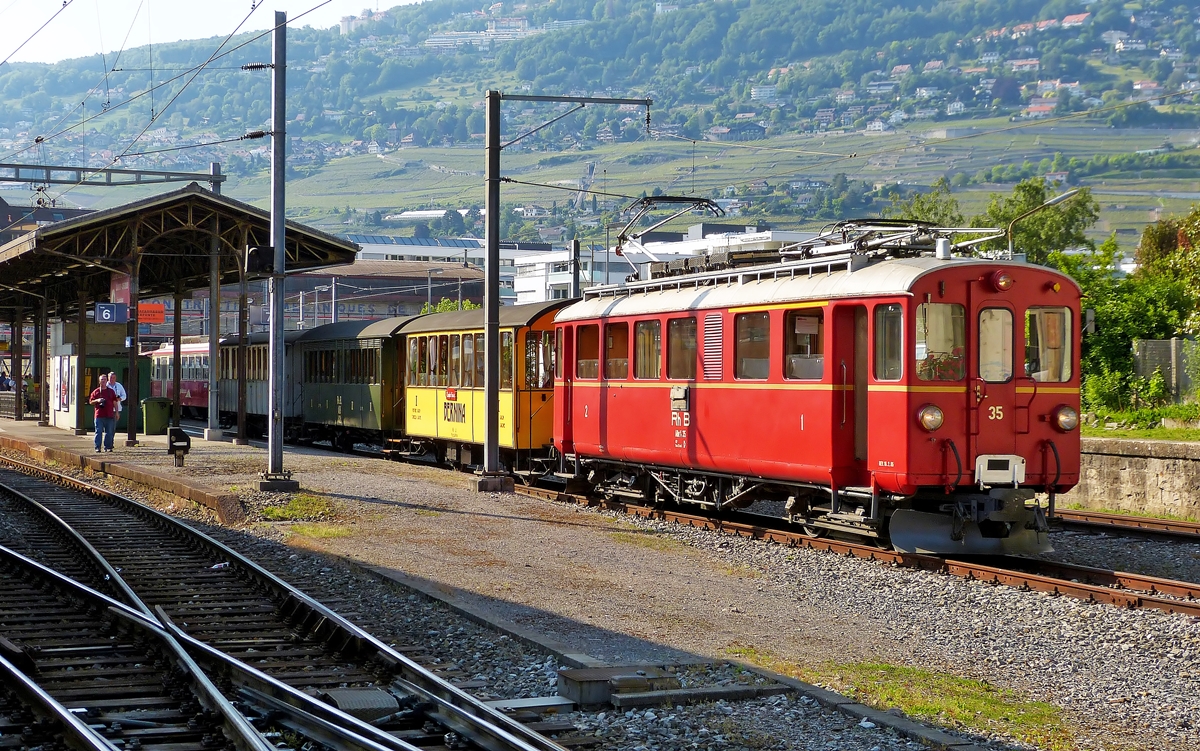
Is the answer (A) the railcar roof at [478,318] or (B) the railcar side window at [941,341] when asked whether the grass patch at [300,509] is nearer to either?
(A) the railcar roof at [478,318]

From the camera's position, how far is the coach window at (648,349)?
57.0 feet

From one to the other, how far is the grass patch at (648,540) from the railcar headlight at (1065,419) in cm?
414

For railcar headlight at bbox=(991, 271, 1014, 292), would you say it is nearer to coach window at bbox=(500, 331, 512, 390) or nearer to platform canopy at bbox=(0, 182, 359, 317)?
coach window at bbox=(500, 331, 512, 390)

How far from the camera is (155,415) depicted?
33.6 meters

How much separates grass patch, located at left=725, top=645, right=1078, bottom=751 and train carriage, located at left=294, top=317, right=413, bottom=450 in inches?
809

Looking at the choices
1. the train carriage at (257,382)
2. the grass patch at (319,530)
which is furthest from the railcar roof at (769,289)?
the train carriage at (257,382)

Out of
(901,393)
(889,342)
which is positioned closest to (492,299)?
(889,342)

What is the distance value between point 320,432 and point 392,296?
226ft

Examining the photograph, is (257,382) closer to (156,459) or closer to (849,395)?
(156,459)

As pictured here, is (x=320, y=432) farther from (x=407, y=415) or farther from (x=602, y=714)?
(x=602, y=714)

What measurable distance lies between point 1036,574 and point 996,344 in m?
2.33

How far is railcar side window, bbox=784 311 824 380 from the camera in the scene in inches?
A: 558

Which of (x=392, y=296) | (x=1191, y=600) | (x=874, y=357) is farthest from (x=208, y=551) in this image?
(x=392, y=296)

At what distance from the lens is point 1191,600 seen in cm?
1188
